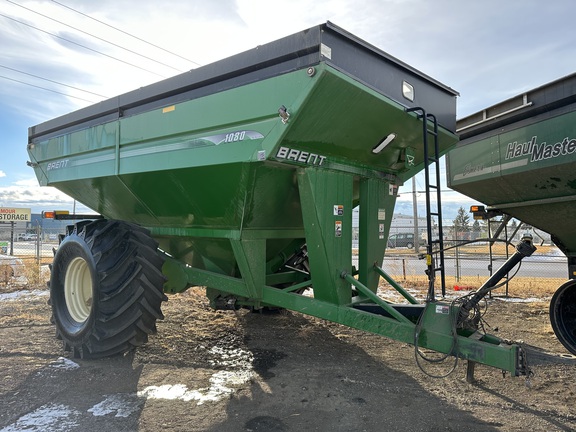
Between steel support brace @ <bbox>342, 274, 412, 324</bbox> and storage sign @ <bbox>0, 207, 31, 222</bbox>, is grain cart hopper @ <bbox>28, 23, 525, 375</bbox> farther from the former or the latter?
storage sign @ <bbox>0, 207, 31, 222</bbox>

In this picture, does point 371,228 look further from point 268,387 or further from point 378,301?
point 268,387

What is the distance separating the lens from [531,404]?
3520 millimetres

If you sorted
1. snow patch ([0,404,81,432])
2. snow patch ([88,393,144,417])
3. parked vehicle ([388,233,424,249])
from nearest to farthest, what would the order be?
snow patch ([0,404,81,432]) < snow patch ([88,393,144,417]) < parked vehicle ([388,233,424,249])

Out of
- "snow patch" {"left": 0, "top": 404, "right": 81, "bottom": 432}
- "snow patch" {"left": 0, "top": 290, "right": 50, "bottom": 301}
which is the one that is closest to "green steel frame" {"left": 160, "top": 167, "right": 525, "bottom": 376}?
"snow patch" {"left": 0, "top": 404, "right": 81, "bottom": 432}

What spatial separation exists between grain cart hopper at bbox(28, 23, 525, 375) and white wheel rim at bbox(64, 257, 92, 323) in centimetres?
2

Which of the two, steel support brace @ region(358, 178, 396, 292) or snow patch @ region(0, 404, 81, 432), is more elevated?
A: steel support brace @ region(358, 178, 396, 292)

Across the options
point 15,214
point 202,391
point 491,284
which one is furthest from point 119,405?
point 15,214

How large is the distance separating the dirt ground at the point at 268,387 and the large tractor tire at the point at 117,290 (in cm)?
23

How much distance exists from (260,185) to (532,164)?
2825 mm

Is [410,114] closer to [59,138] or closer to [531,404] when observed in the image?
[531,404]

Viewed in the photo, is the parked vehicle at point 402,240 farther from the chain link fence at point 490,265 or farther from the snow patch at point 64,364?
the snow patch at point 64,364

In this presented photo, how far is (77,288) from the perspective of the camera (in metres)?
5.07

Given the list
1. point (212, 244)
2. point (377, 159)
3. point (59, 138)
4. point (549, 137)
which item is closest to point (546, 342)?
point (549, 137)

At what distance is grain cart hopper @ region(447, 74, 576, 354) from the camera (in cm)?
422
